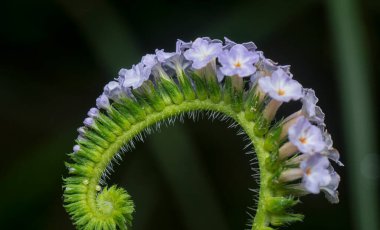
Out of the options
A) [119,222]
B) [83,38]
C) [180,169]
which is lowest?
[119,222]

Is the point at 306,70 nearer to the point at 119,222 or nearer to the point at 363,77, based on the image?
the point at 363,77

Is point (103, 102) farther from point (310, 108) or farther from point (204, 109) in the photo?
point (310, 108)

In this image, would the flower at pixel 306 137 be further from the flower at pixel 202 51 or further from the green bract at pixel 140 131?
the flower at pixel 202 51

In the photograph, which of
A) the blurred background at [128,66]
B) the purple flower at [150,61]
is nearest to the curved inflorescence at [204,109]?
the purple flower at [150,61]

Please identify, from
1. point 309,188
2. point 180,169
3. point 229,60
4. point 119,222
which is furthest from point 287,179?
point 180,169

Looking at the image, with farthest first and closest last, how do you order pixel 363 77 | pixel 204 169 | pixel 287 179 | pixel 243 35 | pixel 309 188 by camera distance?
1. pixel 204 169
2. pixel 243 35
3. pixel 363 77
4. pixel 287 179
5. pixel 309 188

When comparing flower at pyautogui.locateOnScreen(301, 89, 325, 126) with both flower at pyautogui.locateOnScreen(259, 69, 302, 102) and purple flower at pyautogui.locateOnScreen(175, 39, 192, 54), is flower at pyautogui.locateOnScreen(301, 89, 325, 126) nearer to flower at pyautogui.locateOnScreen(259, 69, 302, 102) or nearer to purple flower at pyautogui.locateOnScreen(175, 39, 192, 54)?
flower at pyautogui.locateOnScreen(259, 69, 302, 102)

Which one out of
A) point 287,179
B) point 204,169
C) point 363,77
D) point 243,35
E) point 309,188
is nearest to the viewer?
point 309,188
